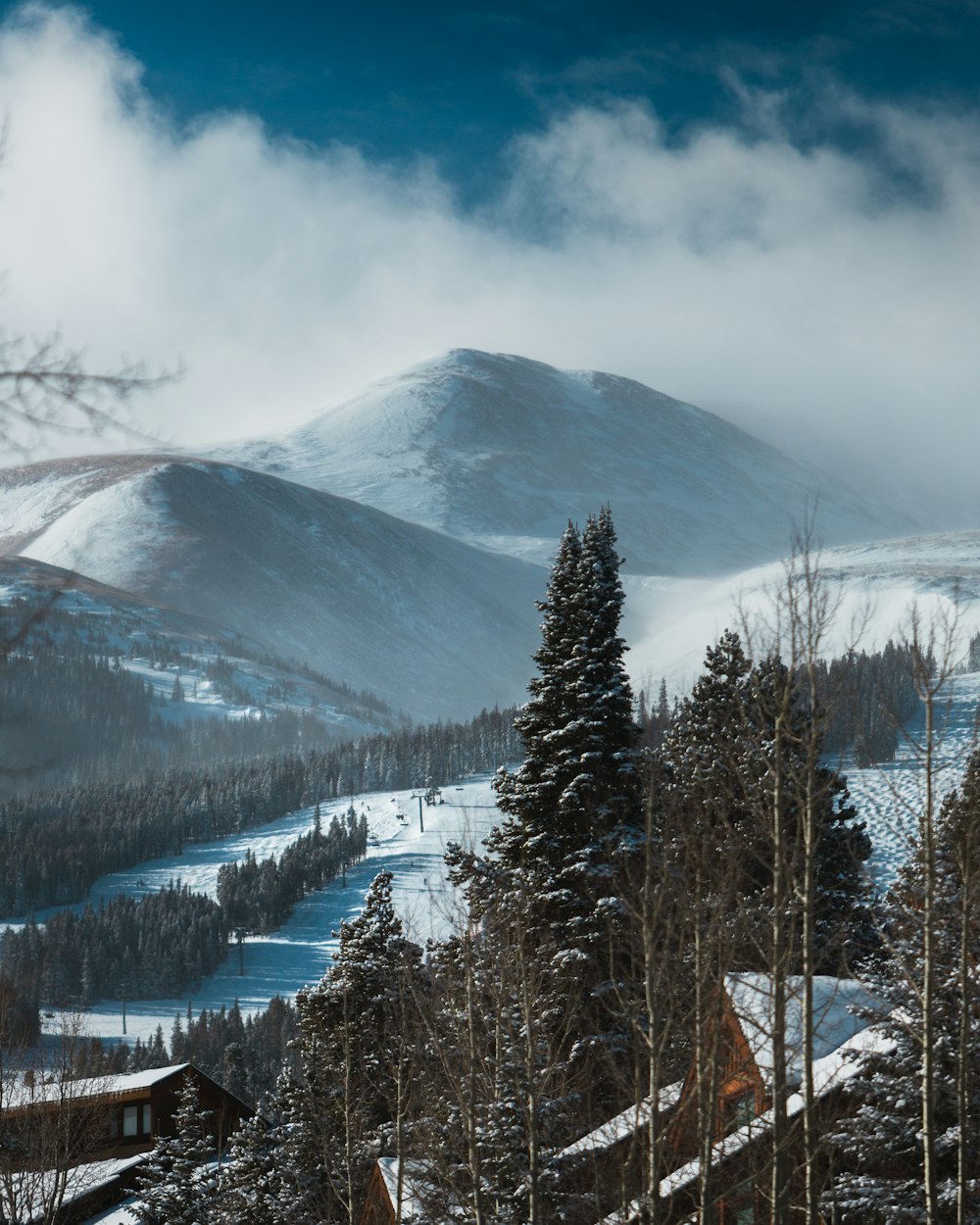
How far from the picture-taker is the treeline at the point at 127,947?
158 meters

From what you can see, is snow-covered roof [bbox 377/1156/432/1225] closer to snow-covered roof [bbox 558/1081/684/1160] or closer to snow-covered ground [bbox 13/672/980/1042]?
snow-covered roof [bbox 558/1081/684/1160]

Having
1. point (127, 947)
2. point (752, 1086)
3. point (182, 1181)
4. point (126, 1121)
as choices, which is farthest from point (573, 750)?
point (127, 947)

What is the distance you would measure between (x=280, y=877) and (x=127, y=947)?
2507 cm

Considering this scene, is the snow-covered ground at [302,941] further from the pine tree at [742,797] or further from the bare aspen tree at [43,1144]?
the bare aspen tree at [43,1144]

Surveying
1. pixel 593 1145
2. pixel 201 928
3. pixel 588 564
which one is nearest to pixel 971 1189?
pixel 593 1145

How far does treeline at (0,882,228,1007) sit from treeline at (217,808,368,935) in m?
4.23

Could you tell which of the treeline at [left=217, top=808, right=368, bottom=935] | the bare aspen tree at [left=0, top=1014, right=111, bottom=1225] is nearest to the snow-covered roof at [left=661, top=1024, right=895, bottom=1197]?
the bare aspen tree at [left=0, top=1014, right=111, bottom=1225]

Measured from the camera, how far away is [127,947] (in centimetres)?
16712

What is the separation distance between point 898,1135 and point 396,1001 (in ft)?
51.2

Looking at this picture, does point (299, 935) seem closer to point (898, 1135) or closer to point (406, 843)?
point (406, 843)

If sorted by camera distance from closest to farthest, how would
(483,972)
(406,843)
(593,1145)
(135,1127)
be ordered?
1. (593,1145)
2. (483,972)
3. (135,1127)
4. (406,843)

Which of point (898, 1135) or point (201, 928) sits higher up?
point (898, 1135)

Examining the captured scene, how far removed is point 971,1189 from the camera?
59.5 ft

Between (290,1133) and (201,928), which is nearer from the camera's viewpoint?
(290,1133)
